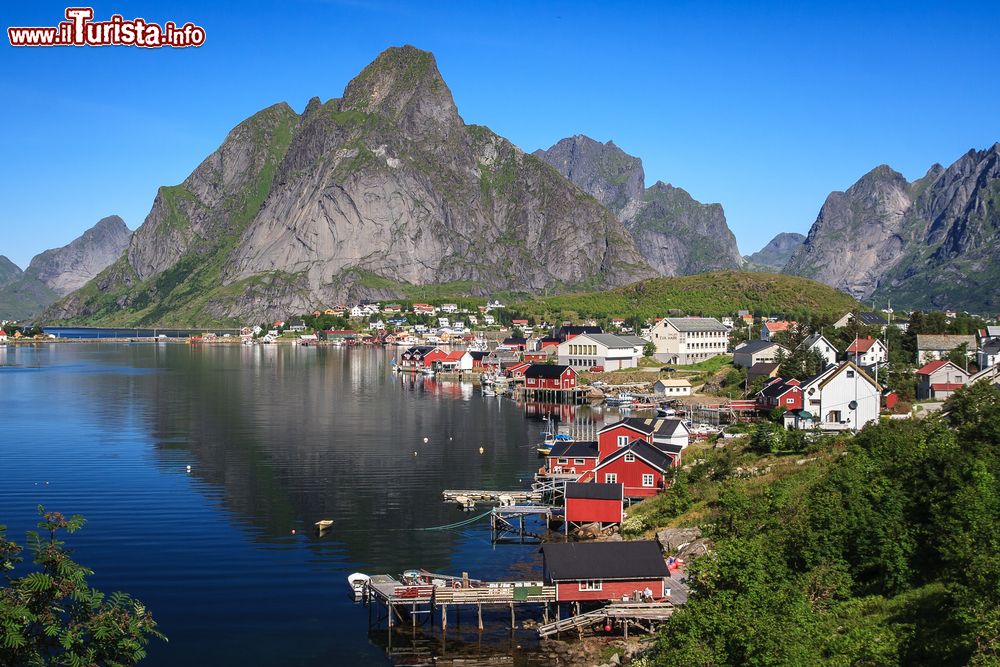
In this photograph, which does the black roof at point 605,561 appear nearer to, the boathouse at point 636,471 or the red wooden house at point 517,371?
the boathouse at point 636,471

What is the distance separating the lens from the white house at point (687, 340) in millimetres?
106688

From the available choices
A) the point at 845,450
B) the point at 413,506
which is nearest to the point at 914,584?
the point at 845,450

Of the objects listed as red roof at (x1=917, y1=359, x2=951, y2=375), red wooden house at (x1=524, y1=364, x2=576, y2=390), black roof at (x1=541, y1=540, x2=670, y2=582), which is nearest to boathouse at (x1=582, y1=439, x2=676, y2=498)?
black roof at (x1=541, y1=540, x2=670, y2=582)

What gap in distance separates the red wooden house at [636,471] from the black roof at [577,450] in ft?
15.5

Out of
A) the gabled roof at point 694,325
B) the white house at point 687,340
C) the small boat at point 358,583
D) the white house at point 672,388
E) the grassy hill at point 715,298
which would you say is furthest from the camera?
the grassy hill at point 715,298

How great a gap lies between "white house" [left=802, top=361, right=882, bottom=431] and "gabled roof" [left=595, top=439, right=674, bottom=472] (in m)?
10.6

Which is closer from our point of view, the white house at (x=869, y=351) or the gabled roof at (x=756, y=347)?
the white house at (x=869, y=351)

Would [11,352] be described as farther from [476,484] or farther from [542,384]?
[476,484]

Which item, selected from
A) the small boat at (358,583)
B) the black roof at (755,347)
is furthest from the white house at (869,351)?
the small boat at (358,583)

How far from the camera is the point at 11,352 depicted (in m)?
167

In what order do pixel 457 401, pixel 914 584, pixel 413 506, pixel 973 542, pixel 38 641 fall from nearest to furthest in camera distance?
pixel 38 641 → pixel 973 542 → pixel 914 584 → pixel 413 506 → pixel 457 401

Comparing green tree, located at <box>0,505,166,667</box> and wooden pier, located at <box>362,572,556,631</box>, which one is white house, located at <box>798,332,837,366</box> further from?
green tree, located at <box>0,505,166,667</box>

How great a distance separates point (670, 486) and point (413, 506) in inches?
465

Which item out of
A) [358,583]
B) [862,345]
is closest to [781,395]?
[862,345]
